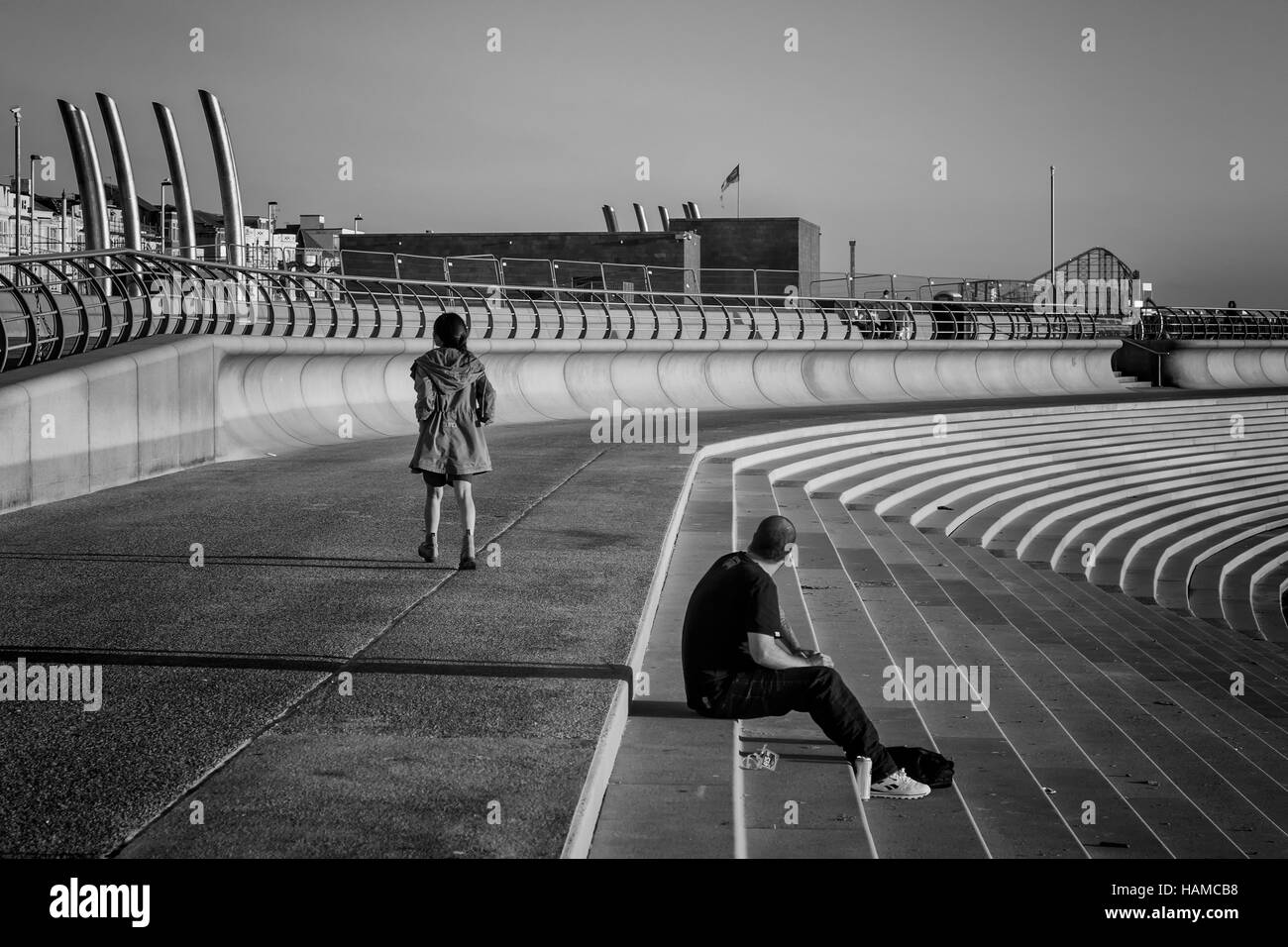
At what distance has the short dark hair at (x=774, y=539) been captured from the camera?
5211 mm

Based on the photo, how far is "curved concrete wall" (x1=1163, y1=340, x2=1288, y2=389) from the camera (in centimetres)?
3791

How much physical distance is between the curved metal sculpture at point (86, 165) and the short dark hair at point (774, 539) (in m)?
23.2

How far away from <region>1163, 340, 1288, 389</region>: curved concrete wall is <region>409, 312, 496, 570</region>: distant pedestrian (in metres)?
34.3

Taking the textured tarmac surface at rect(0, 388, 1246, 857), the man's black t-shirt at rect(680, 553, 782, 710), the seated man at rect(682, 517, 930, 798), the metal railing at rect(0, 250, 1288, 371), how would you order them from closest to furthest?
the textured tarmac surface at rect(0, 388, 1246, 857) → the seated man at rect(682, 517, 930, 798) → the man's black t-shirt at rect(680, 553, 782, 710) → the metal railing at rect(0, 250, 1288, 371)

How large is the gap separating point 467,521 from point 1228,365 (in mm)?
38097

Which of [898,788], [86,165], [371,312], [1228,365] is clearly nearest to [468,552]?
[898,788]

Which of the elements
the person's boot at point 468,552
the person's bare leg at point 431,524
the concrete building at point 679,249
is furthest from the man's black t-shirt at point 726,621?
the concrete building at point 679,249

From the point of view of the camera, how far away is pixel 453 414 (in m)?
7.48

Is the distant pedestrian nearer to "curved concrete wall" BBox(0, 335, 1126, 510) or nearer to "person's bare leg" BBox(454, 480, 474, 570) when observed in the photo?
"person's bare leg" BBox(454, 480, 474, 570)

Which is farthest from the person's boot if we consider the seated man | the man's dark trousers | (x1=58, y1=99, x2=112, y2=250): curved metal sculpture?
(x1=58, y1=99, x2=112, y2=250): curved metal sculpture

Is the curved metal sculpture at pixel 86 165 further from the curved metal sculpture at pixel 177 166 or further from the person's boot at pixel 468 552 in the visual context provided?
the person's boot at pixel 468 552

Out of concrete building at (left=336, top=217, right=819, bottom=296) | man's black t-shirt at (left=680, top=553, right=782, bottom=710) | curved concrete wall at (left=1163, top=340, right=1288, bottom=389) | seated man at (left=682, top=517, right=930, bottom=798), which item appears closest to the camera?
seated man at (left=682, top=517, right=930, bottom=798)

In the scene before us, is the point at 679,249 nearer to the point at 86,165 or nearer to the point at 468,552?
the point at 86,165

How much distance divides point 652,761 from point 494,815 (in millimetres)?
1121
